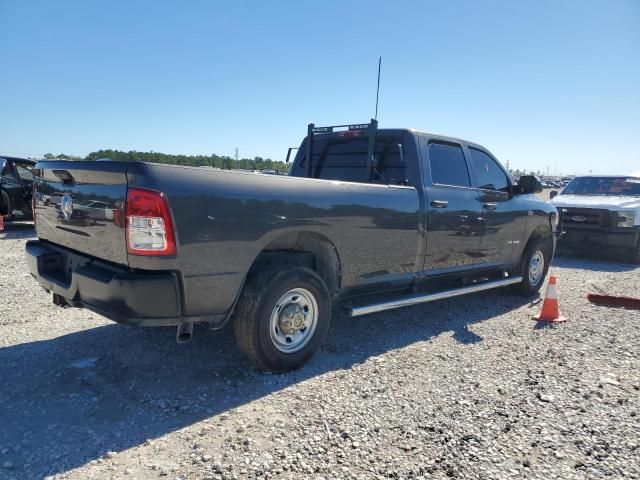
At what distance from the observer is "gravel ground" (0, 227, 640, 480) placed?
2.61 m

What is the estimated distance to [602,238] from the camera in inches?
401

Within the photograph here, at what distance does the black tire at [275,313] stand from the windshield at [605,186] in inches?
411

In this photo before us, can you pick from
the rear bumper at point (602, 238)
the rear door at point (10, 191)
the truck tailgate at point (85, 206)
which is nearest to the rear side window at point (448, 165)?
the truck tailgate at point (85, 206)

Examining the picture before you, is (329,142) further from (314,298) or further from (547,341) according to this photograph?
(547,341)

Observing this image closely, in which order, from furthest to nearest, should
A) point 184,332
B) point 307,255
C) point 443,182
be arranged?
point 443,182, point 307,255, point 184,332

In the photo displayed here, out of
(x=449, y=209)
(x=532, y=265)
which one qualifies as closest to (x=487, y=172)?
(x=449, y=209)

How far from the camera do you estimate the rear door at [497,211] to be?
5.61 metres

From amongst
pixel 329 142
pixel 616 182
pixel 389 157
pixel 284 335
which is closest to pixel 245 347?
pixel 284 335

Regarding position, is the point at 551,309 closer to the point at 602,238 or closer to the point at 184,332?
the point at 184,332

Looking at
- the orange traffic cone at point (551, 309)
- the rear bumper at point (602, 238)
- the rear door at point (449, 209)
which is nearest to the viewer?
the rear door at point (449, 209)

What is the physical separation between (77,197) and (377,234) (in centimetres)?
241

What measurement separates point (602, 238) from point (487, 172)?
5.95m

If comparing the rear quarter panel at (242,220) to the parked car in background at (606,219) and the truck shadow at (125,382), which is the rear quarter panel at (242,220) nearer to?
the truck shadow at (125,382)

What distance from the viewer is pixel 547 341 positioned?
15.8 ft
